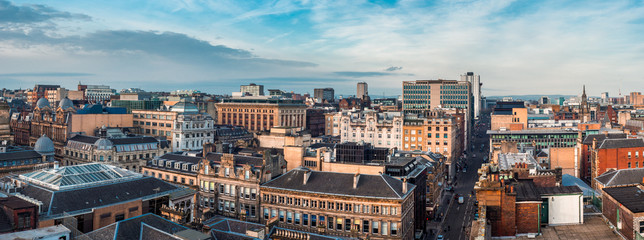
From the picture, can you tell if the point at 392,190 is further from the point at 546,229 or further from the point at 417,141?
the point at 417,141

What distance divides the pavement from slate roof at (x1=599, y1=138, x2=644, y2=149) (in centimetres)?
7908

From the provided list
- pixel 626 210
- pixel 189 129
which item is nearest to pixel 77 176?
pixel 626 210

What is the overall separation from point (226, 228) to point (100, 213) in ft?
51.0

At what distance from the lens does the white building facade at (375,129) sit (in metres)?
159

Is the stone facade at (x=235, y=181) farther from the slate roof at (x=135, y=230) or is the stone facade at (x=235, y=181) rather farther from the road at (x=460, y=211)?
the slate roof at (x=135, y=230)

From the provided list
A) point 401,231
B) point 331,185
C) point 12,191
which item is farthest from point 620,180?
point 12,191

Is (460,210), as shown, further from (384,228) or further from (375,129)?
(375,129)

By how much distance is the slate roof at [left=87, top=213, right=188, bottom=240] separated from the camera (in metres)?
42.3

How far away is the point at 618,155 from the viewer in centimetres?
10394

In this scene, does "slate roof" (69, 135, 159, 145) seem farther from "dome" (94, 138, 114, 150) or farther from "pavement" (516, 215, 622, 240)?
"pavement" (516, 215, 622, 240)

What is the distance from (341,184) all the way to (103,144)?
74.8 m

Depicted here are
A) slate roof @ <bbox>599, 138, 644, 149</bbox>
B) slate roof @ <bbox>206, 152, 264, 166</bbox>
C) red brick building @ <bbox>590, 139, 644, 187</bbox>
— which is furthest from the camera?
slate roof @ <bbox>599, 138, 644, 149</bbox>

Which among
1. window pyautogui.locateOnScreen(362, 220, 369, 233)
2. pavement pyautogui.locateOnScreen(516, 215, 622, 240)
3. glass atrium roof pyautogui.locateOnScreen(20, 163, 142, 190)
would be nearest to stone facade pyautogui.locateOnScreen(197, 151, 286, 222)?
Answer: window pyautogui.locateOnScreen(362, 220, 369, 233)

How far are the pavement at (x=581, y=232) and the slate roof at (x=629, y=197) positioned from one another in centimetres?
235
